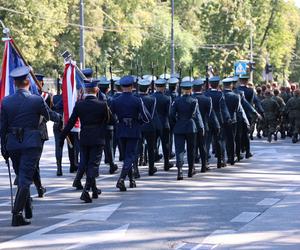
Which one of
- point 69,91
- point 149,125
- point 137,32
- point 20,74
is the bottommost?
point 149,125

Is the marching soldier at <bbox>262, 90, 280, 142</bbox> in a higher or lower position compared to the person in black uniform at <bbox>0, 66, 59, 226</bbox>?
lower

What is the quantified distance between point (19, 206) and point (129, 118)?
385cm

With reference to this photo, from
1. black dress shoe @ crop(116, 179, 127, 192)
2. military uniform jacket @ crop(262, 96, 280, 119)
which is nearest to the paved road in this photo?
black dress shoe @ crop(116, 179, 127, 192)

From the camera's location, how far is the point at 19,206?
378 inches

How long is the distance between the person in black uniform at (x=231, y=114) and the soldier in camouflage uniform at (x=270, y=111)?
7710 mm

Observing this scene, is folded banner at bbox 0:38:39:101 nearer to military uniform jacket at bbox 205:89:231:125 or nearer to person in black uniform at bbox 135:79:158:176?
person in black uniform at bbox 135:79:158:176

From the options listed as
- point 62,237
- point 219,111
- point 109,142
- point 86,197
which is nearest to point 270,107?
point 219,111

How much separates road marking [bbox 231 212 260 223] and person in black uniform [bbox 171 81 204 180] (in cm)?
420

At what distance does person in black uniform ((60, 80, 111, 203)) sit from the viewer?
1165 centimetres

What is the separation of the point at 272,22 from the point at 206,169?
57658 mm

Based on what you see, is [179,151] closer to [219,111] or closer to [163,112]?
[163,112]

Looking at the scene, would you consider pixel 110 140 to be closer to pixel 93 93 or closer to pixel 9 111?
pixel 93 93

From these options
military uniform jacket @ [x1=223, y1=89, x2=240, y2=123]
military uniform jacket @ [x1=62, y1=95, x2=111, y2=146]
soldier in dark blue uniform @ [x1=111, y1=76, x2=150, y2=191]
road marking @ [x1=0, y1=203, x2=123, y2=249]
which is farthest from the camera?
military uniform jacket @ [x1=223, y1=89, x2=240, y2=123]

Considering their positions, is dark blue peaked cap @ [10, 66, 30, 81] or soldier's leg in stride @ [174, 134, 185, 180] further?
soldier's leg in stride @ [174, 134, 185, 180]
